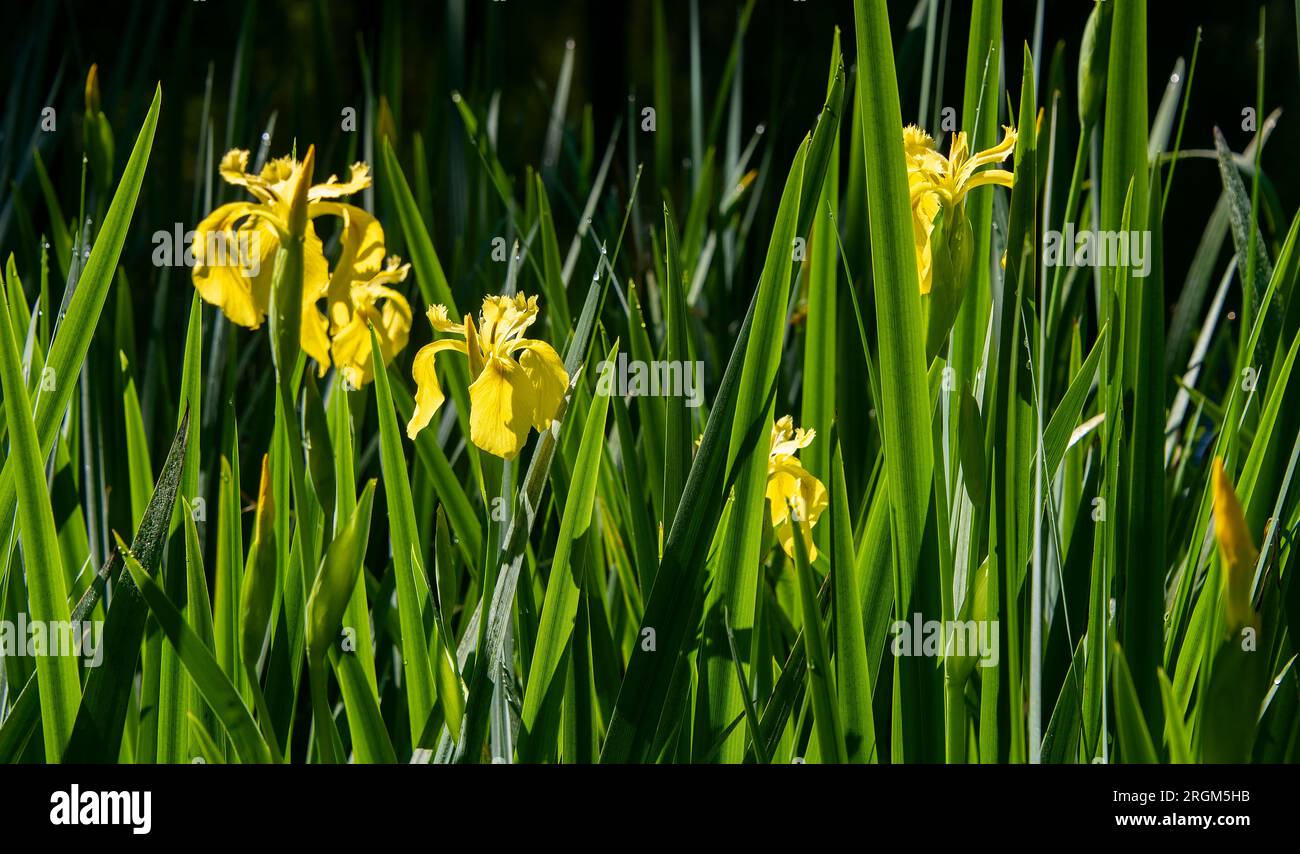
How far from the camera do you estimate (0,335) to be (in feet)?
1.93

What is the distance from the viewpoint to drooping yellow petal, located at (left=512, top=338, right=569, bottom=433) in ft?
2.17

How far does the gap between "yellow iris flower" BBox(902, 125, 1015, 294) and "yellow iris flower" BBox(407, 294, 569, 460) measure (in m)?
0.25

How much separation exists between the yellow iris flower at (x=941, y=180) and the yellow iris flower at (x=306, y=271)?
377mm

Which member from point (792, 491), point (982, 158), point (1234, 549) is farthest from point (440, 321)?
point (1234, 549)

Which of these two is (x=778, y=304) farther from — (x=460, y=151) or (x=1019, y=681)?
(x=460, y=151)

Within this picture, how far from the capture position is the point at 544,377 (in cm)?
67

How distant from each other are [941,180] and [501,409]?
0.33 m

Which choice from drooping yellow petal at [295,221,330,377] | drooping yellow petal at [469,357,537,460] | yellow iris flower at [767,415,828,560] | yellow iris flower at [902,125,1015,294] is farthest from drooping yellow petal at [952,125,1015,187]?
drooping yellow petal at [295,221,330,377]
